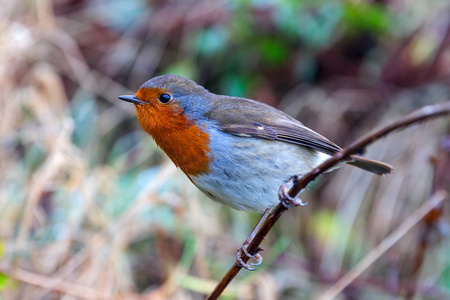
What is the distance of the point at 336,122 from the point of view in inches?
179

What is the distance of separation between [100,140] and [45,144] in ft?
2.25

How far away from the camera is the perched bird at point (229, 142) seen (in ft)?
7.55

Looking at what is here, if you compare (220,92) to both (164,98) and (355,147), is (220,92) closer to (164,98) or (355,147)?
(164,98)

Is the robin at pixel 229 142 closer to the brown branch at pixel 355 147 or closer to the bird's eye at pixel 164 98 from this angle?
the bird's eye at pixel 164 98

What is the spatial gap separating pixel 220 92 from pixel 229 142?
232 cm

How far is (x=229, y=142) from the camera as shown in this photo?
2.40 metres

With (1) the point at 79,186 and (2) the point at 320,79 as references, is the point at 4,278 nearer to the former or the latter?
(1) the point at 79,186

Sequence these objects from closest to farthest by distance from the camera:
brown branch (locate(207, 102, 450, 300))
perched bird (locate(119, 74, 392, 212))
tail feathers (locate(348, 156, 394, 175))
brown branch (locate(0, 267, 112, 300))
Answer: brown branch (locate(207, 102, 450, 300)), perched bird (locate(119, 74, 392, 212)), tail feathers (locate(348, 156, 394, 175)), brown branch (locate(0, 267, 112, 300))

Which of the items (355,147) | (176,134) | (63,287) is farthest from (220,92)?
(355,147)

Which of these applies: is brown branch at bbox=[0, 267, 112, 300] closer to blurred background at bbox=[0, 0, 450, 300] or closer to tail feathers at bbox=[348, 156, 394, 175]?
blurred background at bbox=[0, 0, 450, 300]

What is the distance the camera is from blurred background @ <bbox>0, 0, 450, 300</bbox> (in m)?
3.76

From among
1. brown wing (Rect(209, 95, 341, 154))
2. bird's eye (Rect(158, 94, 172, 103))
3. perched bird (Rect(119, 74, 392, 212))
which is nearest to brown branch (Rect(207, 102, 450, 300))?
perched bird (Rect(119, 74, 392, 212))

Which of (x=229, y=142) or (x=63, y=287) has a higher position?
(x=229, y=142)

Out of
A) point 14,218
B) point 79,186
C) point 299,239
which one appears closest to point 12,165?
point 14,218
